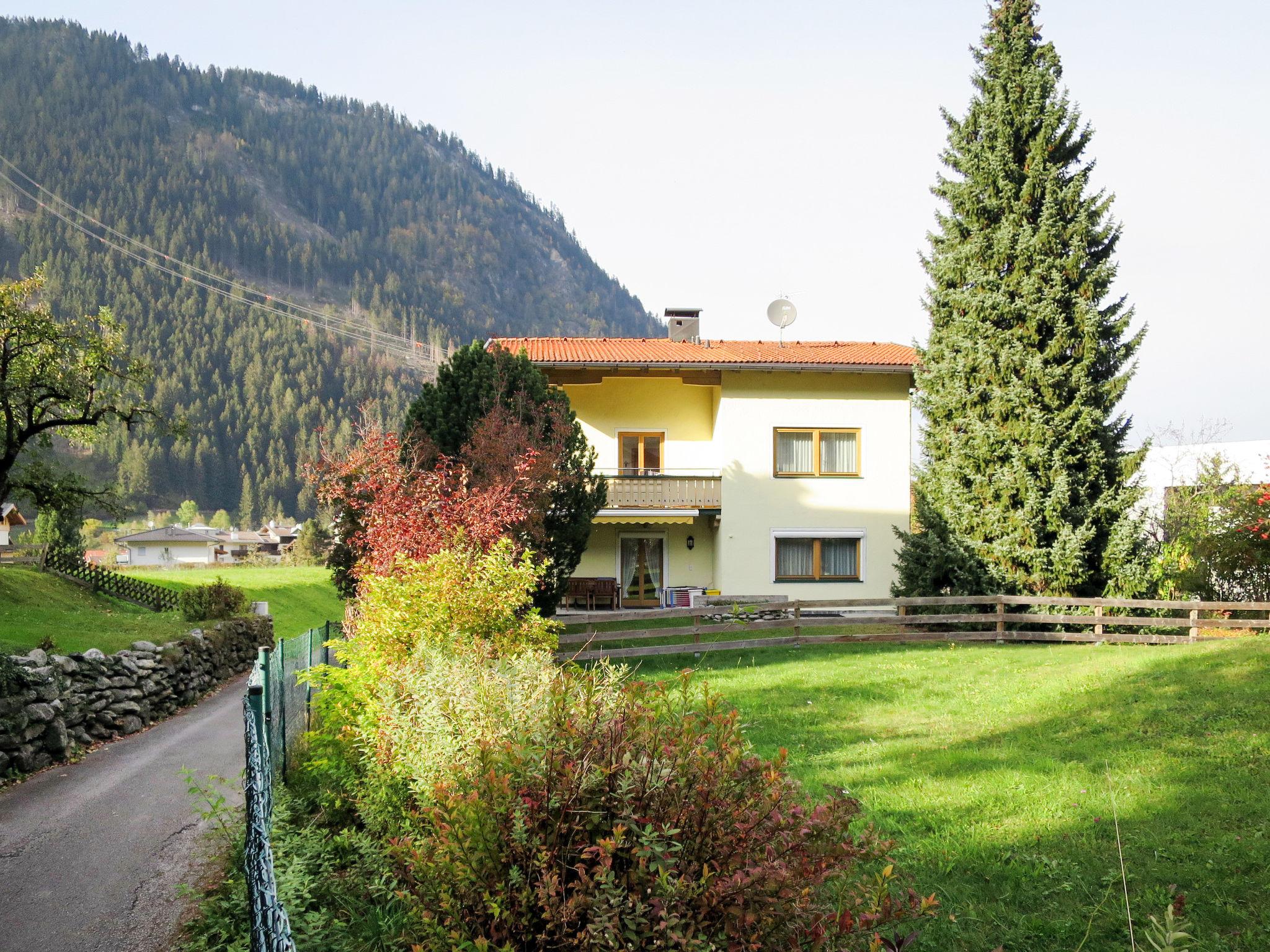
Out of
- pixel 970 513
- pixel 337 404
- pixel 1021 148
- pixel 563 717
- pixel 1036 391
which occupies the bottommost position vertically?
pixel 563 717

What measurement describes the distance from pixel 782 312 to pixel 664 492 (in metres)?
7.39

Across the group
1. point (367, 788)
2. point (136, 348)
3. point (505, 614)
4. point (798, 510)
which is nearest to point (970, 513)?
point (798, 510)

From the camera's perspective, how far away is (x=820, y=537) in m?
26.3

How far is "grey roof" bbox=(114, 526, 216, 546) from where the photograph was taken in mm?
91950

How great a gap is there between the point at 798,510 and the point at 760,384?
3875 mm

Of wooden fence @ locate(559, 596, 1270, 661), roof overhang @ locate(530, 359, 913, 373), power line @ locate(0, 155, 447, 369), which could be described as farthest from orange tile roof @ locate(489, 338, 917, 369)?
power line @ locate(0, 155, 447, 369)

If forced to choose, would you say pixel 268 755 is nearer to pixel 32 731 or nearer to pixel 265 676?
pixel 265 676

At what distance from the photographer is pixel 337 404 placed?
5876 inches

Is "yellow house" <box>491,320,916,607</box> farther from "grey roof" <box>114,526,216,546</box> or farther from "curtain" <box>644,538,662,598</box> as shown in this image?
"grey roof" <box>114,526,216,546</box>

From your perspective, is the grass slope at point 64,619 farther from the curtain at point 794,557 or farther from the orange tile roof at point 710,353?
the curtain at point 794,557

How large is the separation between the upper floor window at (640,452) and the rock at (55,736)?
1784cm

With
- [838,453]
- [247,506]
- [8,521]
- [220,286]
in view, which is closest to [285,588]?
[838,453]

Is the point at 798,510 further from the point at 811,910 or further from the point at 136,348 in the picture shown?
the point at 136,348

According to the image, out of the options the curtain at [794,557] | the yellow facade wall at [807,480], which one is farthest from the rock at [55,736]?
the curtain at [794,557]
